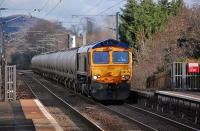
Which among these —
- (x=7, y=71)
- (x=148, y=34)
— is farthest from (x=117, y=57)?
(x=148, y=34)

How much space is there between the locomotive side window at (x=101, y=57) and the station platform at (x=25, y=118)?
14.8ft

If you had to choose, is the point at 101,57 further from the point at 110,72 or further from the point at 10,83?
the point at 10,83

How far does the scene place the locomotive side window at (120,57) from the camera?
2684 cm

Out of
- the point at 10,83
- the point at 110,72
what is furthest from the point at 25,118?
the point at 110,72

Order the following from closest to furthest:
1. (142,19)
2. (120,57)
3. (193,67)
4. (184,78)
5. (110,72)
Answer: (110,72), (120,57), (193,67), (184,78), (142,19)

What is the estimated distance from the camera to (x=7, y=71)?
25562 mm

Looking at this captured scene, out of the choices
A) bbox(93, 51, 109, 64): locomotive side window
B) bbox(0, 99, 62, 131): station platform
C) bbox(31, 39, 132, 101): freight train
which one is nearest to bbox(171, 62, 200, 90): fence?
bbox(31, 39, 132, 101): freight train

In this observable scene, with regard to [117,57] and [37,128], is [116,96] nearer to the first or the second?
[117,57]

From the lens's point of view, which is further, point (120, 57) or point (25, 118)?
point (120, 57)

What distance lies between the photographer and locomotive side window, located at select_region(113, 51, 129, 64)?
1057 inches

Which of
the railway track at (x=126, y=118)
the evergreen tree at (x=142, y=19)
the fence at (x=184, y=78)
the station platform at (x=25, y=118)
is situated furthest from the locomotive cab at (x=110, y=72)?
the evergreen tree at (x=142, y=19)

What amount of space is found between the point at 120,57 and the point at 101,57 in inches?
38.5

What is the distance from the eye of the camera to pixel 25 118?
18.0m

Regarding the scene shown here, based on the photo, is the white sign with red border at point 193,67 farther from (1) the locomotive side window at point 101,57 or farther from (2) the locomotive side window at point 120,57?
(1) the locomotive side window at point 101,57
